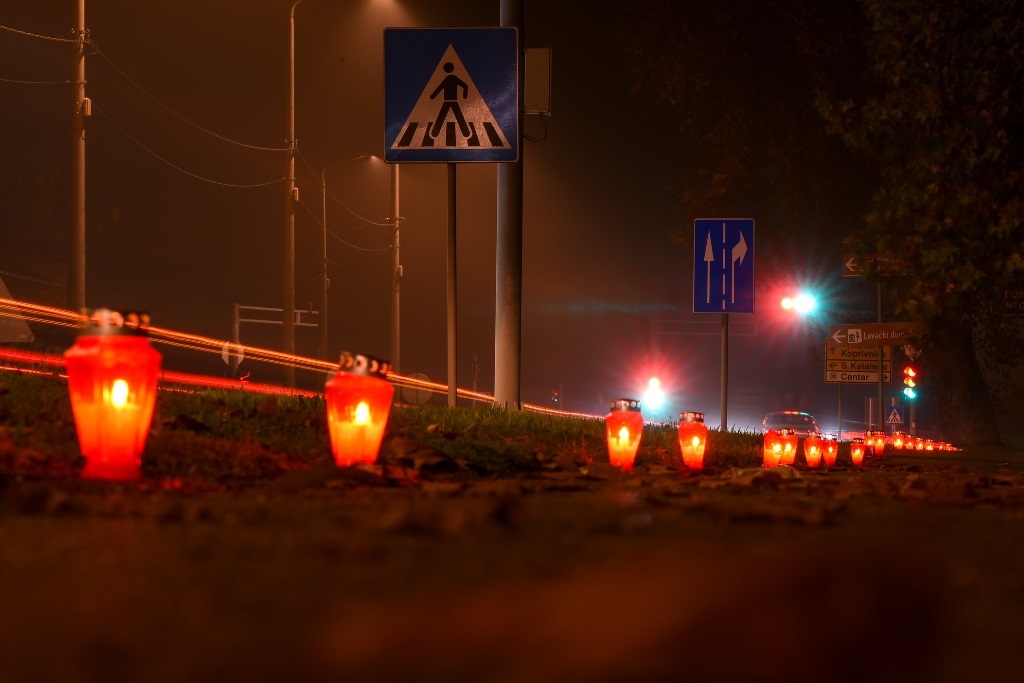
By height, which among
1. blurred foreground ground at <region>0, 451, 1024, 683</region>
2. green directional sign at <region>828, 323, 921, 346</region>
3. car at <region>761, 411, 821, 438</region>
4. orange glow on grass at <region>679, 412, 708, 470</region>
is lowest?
car at <region>761, 411, 821, 438</region>

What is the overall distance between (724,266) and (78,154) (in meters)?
13.5

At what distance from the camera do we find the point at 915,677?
2340 mm

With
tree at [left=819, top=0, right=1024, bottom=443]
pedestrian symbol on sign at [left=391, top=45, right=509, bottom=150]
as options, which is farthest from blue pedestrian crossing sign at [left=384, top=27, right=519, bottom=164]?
tree at [left=819, top=0, right=1024, bottom=443]

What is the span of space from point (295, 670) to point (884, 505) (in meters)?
4.28

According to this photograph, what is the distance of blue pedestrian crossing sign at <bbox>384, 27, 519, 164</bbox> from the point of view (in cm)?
1232

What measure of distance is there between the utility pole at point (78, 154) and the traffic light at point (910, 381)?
77.7 ft

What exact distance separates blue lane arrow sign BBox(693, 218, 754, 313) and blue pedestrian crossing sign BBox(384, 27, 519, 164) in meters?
4.79

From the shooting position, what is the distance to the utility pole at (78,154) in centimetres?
2267

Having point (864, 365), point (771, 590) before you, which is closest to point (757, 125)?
point (864, 365)

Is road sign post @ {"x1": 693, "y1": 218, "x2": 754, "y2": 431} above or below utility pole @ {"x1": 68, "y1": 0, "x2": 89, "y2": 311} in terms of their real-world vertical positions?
below

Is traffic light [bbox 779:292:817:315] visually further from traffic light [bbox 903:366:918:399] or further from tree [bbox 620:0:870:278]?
traffic light [bbox 903:366:918:399]

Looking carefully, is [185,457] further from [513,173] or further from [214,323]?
[214,323]

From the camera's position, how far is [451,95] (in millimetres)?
12430

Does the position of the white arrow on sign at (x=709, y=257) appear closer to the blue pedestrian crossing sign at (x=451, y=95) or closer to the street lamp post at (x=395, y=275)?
the blue pedestrian crossing sign at (x=451, y=95)
